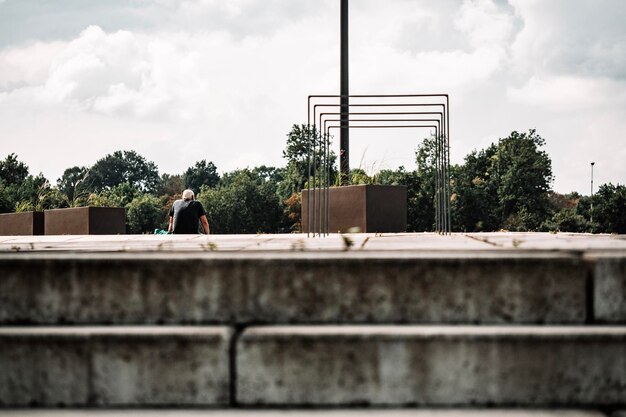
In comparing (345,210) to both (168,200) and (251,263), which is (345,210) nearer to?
(251,263)

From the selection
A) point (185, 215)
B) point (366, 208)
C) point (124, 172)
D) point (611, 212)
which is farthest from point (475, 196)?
point (124, 172)

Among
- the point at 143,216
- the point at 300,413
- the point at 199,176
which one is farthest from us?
the point at 199,176

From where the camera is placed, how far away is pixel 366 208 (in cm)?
1042

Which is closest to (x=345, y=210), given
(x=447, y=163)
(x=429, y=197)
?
(x=447, y=163)

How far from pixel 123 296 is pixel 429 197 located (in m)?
47.6

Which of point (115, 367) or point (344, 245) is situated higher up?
point (344, 245)

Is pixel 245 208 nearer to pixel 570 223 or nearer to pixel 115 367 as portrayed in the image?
pixel 570 223

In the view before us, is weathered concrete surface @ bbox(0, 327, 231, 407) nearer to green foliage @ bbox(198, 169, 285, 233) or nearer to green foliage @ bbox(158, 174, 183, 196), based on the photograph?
green foliage @ bbox(198, 169, 285, 233)

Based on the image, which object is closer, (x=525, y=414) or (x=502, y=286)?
(x=525, y=414)

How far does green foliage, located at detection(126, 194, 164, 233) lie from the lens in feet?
233

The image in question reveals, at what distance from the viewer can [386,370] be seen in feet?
7.98

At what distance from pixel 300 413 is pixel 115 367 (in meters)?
0.73

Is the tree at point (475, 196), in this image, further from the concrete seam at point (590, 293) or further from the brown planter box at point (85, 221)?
the concrete seam at point (590, 293)

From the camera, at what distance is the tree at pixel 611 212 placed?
44844 millimetres
